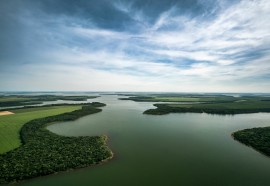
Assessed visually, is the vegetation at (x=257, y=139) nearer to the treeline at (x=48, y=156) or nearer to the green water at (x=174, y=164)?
the green water at (x=174, y=164)

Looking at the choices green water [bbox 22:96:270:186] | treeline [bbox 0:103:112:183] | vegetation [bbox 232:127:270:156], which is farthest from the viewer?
vegetation [bbox 232:127:270:156]

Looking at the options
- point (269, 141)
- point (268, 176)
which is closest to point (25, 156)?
point (268, 176)

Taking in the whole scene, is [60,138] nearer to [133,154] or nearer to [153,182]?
[133,154]

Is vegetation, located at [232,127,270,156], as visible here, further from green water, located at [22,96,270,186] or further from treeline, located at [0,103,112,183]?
treeline, located at [0,103,112,183]

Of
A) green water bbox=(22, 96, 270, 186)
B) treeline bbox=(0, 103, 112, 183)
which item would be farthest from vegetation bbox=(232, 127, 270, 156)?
treeline bbox=(0, 103, 112, 183)

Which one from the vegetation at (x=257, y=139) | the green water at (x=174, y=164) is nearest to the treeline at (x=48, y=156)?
the green water at (x=174, y=164)

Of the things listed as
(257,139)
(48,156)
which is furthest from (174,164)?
(257,139)

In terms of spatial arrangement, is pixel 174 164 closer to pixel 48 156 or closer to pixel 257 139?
pixel 48 156
